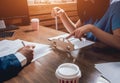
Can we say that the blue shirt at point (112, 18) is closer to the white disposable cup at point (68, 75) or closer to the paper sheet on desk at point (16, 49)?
the paper sheet on desk at point (16, 49)

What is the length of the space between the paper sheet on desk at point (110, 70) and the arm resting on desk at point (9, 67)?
444 millimetres

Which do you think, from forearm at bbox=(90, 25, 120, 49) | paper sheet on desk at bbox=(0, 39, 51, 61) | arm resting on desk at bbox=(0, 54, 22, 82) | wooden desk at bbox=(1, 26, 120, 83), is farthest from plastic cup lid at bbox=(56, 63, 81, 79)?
forearm at bbox=(90, 25, 120, 49)

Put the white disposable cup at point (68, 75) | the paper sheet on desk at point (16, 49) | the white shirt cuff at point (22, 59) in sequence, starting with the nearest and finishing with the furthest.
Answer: the white disposable cup at point (68, 75) < the white shirt cuff at point (22, 59) < the paper sheet on desk at point (16, 49)

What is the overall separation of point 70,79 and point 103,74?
0.32 m

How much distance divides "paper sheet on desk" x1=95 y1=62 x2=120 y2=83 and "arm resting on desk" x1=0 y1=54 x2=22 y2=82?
0.44 m

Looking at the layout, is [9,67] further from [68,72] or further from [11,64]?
[68,72]

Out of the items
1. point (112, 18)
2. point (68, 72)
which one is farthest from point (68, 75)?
point (112, 18)

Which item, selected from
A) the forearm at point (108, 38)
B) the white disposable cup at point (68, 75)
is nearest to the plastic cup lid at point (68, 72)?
the white disposable cup at point (68, 75)

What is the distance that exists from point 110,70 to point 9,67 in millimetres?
544

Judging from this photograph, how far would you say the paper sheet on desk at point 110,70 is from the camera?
79 cm

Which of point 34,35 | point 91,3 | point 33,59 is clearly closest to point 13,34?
point 34,35

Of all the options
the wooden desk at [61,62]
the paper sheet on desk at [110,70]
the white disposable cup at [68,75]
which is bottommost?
the wooden desk at [61,62]

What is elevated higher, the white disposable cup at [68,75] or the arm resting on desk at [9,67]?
the white disposable cup at [68,75]

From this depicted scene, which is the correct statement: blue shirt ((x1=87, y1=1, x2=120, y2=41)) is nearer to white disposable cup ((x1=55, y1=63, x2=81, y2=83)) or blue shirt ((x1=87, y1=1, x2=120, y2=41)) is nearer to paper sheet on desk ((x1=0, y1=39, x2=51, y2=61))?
paper sheet on desk ((x1=0, y1=39, x2=51, y2=61))
